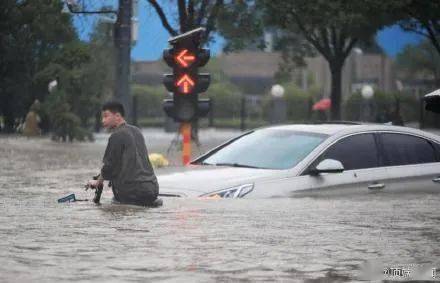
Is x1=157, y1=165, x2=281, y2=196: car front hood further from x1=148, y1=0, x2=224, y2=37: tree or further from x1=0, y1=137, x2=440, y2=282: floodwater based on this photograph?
x1=148, y1=0, x2=224, y2=37: tree

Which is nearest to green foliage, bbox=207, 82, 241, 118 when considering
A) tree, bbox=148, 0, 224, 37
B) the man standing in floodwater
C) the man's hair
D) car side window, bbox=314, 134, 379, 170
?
tree, bbox=148, 0, 224, 37

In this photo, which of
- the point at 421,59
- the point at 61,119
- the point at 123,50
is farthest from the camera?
the point at 421,59

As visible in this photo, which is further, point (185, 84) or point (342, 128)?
point (185, 84)

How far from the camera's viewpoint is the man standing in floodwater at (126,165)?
34.6ft

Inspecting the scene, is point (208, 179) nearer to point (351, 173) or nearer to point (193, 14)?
point (351, 173)

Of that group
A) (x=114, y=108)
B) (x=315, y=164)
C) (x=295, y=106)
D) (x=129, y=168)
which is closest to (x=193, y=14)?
(x=315, y=164)

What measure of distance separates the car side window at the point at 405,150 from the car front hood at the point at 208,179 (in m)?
1.58

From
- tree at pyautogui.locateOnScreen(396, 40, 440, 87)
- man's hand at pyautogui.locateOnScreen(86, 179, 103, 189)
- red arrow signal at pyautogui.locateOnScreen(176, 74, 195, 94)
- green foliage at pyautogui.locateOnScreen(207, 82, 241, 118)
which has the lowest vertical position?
man's hand at pyautogui.locateOnScreen(86, 179, 103, 189)

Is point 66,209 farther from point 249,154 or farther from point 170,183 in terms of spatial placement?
point 249,154

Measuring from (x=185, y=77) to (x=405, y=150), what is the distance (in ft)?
18.2

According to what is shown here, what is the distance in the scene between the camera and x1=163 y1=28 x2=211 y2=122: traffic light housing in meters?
17.1

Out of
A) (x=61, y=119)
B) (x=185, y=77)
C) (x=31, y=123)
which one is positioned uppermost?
(x=185, y=77)

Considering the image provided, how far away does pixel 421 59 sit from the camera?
60656 millimetres

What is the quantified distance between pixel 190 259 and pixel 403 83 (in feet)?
221
